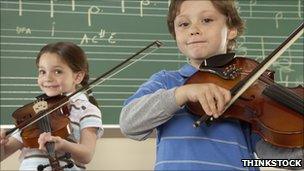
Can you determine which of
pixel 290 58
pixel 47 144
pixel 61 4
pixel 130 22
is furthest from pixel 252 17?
pixel 47 144

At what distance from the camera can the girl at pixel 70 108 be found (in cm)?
147

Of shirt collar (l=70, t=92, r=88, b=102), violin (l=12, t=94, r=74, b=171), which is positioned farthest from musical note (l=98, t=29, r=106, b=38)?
violin (l=12, t=94, r=74, b=171)

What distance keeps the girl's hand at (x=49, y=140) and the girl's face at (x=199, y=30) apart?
47 cm

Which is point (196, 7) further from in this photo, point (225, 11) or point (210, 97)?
point (210, 97)

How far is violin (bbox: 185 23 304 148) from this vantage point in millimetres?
957

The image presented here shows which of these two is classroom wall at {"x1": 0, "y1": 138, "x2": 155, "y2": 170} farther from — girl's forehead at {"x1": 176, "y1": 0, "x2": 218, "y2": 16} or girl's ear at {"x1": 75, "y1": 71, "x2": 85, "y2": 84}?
girl's forehead at {"x1": 176, "y1": 0, "x2": 218, "y2": 16}

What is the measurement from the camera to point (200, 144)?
3.39ft

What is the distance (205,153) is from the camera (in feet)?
3.35

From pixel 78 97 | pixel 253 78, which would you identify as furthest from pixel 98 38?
pixel 253 78

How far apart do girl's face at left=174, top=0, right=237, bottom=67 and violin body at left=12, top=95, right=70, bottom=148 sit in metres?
0.48

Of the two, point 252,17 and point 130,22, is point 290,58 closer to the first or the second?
point 252,17

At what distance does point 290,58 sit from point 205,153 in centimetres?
109

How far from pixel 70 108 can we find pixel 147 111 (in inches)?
22.4

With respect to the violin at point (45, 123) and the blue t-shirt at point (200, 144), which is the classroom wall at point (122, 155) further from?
the blue t-shirt at point (200, 144)
